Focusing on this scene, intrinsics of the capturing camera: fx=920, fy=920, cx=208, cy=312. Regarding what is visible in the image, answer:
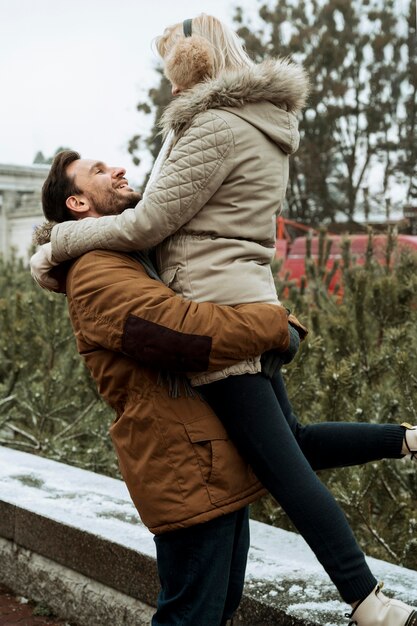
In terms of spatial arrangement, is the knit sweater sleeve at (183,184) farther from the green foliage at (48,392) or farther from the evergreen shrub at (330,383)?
the green foliage at (48,392)

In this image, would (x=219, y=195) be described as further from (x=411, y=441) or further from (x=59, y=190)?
(x=411, y=441)

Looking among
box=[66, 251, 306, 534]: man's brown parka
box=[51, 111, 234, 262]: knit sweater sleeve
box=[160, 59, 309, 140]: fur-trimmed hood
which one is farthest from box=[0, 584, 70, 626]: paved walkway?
box=[160, 59, 309, 140]: fur-trimmed hood

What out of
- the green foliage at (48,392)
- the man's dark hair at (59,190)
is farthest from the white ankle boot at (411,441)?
the green foliage at (48,392)

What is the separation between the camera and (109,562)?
3.43m

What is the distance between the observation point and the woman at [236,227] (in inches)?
91.7

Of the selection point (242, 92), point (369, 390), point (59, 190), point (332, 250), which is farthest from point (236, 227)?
point (332, 250)

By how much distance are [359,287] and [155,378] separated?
3.43 metres

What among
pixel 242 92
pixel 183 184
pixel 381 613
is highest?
pixel 242 92

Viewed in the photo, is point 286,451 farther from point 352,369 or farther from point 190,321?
point 352,369

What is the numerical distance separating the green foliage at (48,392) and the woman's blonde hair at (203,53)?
360 centimetres

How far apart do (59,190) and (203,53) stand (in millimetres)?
571

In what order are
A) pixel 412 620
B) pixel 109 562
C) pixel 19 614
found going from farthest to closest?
pixel 19 614 < pixel 109 562 < pixel 412 620

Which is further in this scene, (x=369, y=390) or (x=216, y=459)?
(x=369, y=390)

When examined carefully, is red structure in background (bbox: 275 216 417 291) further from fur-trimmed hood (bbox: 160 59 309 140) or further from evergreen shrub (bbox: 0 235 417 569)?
fur-trimmed hood (bbox: 160 59 309 140)
